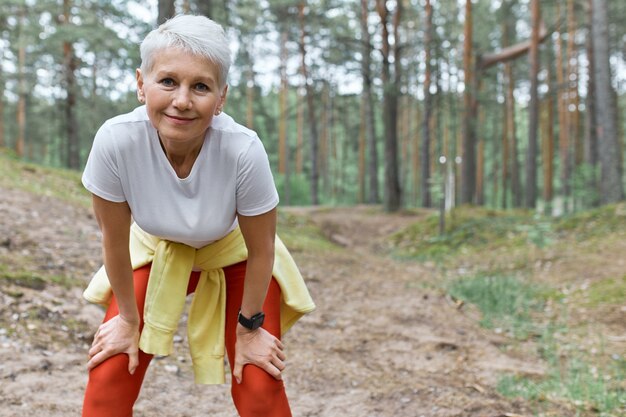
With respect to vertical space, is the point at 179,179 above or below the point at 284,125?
below

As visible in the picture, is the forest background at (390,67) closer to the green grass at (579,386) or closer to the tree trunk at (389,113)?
the tree trunk at (389,113)

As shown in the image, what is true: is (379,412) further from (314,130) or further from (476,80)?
(314,130)

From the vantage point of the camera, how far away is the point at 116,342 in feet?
6.34

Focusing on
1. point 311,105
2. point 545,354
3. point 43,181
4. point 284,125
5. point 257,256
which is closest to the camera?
point 257,256

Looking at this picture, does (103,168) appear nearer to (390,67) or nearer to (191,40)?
(191,40)

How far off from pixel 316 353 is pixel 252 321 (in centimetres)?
246

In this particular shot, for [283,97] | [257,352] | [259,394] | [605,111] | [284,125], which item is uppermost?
[283,97]

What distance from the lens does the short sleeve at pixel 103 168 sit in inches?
68.6

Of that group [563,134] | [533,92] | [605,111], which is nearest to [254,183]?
[605,111]

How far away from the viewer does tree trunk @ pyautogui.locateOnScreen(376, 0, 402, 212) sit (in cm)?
1365

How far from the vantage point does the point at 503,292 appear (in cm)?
595

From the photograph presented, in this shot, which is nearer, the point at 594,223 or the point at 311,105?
the point at 594,223

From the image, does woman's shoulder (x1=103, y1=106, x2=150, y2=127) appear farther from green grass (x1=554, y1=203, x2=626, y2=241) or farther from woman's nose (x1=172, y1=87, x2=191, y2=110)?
green grass (x1=554, y1=203, x2=626, y2=241)

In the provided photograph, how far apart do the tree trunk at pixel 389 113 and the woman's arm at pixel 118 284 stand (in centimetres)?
1176
